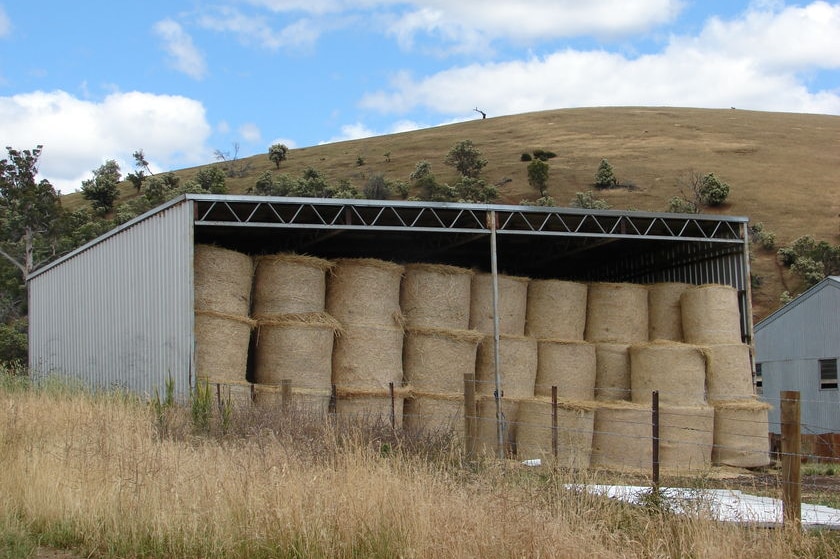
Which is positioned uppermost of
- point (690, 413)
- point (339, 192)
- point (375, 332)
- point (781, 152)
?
point (781, 152)

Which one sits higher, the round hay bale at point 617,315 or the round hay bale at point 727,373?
the round hay bale at point 617,315

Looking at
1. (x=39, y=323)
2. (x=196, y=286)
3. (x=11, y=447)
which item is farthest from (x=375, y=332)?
(x=39, y=323)

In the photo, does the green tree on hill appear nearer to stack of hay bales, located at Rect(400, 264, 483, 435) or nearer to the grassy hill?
the grassy hill

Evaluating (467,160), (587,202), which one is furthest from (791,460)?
(467,160)

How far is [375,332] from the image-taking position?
53.0 ft

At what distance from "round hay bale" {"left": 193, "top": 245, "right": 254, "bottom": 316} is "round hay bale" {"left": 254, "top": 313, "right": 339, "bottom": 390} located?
550mm

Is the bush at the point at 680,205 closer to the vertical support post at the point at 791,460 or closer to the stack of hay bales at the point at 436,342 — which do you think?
the stack of hay bales at the point at 436,342

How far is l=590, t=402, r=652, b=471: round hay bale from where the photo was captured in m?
16.0

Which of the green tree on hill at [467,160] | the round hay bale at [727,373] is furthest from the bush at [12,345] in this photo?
the green tree on hill at [467,160]

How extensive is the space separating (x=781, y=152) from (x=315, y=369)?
65732 mm

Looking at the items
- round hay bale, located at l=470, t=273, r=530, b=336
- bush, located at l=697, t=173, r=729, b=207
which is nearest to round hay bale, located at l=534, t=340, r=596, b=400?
round hay bale, located at l=470, t=273, r=530, b=336

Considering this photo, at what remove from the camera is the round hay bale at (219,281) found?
15.4 meters

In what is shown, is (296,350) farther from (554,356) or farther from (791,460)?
(791,460)

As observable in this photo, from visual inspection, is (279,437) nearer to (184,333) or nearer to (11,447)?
(11,447)
